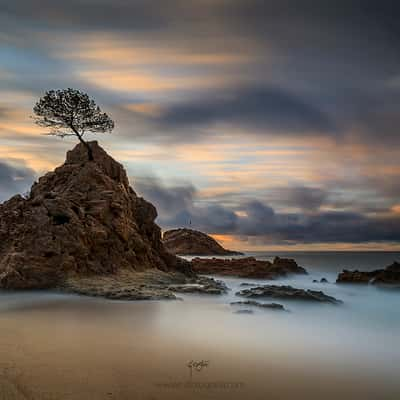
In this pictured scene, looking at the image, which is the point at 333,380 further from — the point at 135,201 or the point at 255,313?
the point at 135,201

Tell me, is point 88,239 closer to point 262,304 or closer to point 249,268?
point 262,304

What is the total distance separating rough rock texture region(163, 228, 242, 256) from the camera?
90.2 meters

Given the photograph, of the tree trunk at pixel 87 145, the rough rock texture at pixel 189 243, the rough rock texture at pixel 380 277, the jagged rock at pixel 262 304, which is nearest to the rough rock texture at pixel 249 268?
the rough rock texture at pixel 380 277

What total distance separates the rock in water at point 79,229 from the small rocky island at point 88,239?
39mm

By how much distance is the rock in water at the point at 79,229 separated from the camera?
17.3m

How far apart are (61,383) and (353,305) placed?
598 inches

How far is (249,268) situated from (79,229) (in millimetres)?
17926

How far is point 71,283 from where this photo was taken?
16766 mm

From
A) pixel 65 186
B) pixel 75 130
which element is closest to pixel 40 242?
pixel 65 186

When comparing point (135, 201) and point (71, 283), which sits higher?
point (135, 201)

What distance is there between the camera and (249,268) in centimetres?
3316

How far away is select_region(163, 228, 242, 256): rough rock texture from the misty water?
7392 centimetres

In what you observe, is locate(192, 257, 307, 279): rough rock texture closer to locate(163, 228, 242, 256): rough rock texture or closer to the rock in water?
the rock in water

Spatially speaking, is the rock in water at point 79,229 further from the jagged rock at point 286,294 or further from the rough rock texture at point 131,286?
the jagged rock at point 286,294
